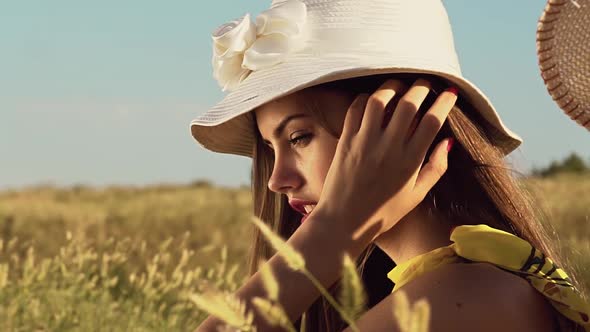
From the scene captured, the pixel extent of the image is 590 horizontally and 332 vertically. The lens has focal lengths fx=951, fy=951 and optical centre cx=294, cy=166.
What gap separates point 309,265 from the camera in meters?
2.05

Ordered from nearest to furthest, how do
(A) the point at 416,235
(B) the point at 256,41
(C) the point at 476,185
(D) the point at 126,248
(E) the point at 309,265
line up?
(E) the point at 309,265, (A) the point at 416,235, (C) the point at 476,185, (B) the point at 256,41, (D) the point at 126,248

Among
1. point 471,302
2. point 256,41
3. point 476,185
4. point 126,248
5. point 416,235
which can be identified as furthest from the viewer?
point 126,248

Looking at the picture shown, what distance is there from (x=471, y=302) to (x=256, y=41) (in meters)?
Answer: 1.06

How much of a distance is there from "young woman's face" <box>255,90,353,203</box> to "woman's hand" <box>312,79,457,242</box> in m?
0.14

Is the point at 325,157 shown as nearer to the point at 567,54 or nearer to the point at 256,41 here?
the point at 256,41

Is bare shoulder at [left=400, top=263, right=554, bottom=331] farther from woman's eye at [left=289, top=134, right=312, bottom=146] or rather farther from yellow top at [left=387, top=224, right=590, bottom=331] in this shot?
woman's eye at [left=289, top=134, right=312, bottom=146]

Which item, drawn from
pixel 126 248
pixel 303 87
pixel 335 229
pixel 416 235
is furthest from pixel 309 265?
pixel 126 248

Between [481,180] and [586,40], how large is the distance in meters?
0.44

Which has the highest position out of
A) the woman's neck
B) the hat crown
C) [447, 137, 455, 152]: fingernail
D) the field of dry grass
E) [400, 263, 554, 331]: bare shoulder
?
the hat crown

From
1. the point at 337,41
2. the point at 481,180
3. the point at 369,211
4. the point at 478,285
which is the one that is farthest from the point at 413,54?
the point at 478,285

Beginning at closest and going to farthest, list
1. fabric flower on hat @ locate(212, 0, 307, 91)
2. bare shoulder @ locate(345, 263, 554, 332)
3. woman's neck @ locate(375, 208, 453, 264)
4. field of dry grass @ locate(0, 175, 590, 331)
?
bare shoulder @ locate(345, 263, 554, 332) < woman's neck @ locate(375, 208, 453, 264) < fabric flower on hat @ locate(212, 0, 307, 91) < field of dry grass @ locate(0, 175, 590, 331)

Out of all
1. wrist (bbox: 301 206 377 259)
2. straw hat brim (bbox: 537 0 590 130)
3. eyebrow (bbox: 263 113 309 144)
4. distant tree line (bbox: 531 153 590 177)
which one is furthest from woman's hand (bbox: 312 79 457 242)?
distant tree line (bbox: 531 153 590 177)

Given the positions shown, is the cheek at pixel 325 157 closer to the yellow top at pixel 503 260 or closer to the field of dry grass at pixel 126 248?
the yellow top at pixel 503 260

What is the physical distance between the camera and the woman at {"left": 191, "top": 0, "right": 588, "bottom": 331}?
205 cm
